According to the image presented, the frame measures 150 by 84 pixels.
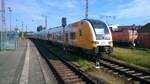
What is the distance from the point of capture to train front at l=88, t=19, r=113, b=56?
19.4 m

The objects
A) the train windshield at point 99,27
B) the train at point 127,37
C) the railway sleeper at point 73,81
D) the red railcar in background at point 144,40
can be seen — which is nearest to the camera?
the railway sleeper at point 73,81

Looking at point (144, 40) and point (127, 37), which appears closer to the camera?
point (144, 40)

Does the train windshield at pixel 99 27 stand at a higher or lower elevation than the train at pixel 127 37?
higher

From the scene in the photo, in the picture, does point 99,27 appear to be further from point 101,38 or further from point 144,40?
point 144,40

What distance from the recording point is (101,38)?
19.7 metres

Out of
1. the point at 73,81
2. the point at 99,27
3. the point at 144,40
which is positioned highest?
the point at 99,27

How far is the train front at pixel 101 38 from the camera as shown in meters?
19.4

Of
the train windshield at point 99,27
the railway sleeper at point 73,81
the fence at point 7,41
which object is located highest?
the train windshield at point 99,27

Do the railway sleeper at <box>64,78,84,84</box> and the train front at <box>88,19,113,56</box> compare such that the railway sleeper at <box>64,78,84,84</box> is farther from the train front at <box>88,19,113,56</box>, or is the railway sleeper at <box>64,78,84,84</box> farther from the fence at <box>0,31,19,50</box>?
the fence at <box>0,31,19,50</box>

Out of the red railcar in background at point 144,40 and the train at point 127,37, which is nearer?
the red railcar in background at point 144,40

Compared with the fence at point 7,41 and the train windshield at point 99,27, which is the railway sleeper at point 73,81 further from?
Result: the fence at point 7,41

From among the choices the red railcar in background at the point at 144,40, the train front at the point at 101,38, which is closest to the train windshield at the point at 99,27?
the train front at the point at 101,38

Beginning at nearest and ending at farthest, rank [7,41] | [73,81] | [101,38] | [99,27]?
[73,81] < [101,38] < [99,27] < [7,41]

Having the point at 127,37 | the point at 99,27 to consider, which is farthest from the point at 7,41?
the point at 99,27
